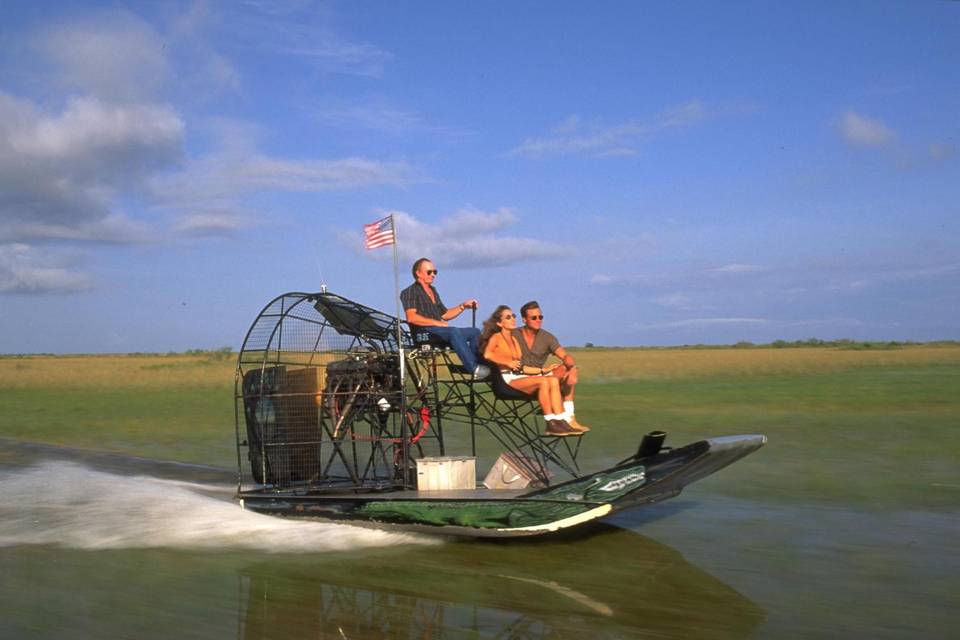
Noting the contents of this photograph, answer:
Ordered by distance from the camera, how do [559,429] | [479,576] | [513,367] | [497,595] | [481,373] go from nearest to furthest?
[497,595] → [479,576] → [559,429] → [513,367] → [481,373]

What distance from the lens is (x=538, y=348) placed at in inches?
360

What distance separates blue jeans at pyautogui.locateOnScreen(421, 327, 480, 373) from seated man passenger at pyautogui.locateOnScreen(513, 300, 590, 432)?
45cm

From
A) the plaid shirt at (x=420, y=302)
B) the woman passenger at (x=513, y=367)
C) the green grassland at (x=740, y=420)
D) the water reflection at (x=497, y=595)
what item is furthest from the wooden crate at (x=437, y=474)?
the green grassland at (x=740, y=420)

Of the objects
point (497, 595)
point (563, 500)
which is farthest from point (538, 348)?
point (497, 595)

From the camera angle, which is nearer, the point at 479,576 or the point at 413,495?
the point at 479,576

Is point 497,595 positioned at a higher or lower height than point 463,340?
lower

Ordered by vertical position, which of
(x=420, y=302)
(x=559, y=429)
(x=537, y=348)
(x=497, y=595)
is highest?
(x=420, y=302)

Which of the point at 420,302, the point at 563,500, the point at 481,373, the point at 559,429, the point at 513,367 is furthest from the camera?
the point at 420,302

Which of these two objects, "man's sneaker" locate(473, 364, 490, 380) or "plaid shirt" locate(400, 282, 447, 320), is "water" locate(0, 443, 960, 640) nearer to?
"man's sneaker" locate(473, 364, 490, 380)

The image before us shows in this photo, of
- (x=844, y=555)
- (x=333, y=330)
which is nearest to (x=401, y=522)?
(x=333, y=330)

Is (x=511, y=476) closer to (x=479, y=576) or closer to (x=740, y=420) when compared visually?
(x=479, y=576)

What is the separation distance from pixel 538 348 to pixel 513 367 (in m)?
0.49

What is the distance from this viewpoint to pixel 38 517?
32.3 ft

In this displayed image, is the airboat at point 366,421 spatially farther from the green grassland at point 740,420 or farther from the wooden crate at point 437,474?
the green grassland at point 740,420
